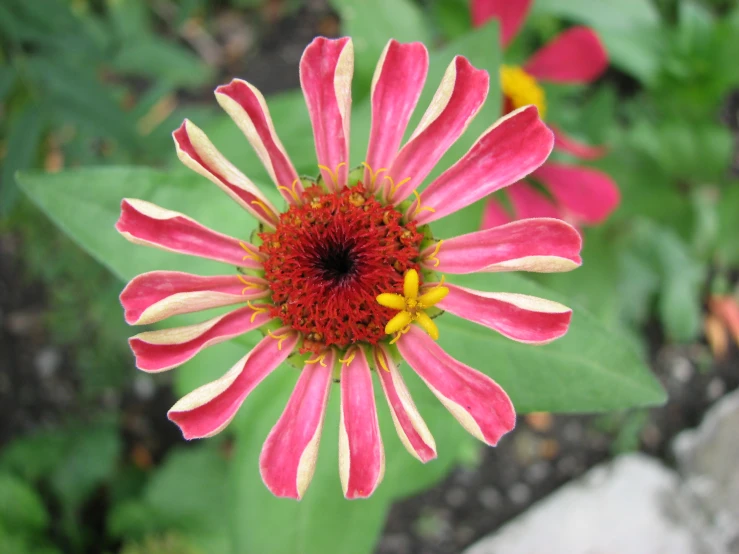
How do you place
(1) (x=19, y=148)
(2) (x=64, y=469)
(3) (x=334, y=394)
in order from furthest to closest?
(2) (x=64, y=469), (1) (x=19, y=148), (3) (x=334, y=394)

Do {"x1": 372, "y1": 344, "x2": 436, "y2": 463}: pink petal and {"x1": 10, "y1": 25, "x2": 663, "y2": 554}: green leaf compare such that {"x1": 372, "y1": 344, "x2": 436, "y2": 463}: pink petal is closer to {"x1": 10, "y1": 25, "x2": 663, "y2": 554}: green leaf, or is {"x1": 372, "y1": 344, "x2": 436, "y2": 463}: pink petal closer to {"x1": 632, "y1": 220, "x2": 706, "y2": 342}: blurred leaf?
{"x1": 10, "y1": 25, "x2": 663, "y2": 554}: green leaf

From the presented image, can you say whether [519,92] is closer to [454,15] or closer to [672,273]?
[454,15]

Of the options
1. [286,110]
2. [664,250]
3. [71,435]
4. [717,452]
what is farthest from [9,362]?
[717,452]

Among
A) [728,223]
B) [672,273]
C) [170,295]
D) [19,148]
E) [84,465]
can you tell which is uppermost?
[19,148]

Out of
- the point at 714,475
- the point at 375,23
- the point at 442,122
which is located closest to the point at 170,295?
the point at 442,122

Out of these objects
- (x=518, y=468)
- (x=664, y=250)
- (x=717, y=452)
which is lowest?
(x=717, y=452)

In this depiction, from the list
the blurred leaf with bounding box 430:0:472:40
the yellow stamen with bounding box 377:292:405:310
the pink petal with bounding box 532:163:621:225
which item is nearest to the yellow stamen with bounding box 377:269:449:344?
the yellow stamen with bounding box 377:292:405:310

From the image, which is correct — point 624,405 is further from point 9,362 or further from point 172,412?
point 9,362
